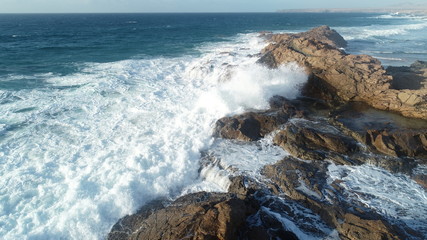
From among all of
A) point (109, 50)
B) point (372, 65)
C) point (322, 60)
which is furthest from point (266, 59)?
point (109, 50)

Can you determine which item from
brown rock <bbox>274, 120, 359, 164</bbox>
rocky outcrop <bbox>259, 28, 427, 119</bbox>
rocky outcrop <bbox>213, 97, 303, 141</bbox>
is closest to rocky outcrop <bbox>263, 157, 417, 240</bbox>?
brown rock <bbox>274, 120, 359, 164</bbox>

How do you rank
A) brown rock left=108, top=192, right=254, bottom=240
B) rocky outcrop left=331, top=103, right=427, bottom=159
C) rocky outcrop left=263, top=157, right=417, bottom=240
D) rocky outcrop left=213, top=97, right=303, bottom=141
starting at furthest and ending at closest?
1. rocky outcrop left=213, top=97, right=303, bottom=141
2. rocky outcrop left=331, top=103, right=427, bottom=159
3. rocky outcrop left=263, top=157, right=417, bottom=240
4. brown rock left=108, top=192, right=254, bottom=240

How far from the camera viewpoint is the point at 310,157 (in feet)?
29.0

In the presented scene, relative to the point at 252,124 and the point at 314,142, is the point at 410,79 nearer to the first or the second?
the point at 314,142

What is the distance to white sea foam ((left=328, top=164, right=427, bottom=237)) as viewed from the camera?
6.70 meters

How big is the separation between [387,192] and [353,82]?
7786mm

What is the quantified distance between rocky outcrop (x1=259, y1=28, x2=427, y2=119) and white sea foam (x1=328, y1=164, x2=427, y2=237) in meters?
5.19

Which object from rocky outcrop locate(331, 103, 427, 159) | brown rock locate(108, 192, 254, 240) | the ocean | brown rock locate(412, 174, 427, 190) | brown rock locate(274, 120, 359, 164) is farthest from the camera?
rocky outcrop locate(331, 103, 427, 159)

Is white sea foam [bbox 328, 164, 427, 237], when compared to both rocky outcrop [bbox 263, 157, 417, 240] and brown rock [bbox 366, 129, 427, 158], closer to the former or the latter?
rocky outcrop [bbox 263, 157, 417, 240]

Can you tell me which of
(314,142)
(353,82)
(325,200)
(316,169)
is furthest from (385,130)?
(325,200)

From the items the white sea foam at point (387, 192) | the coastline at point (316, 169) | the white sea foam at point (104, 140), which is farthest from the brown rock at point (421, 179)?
the white sea foam at point (104, 140)

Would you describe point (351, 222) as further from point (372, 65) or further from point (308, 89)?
point (372, 65)

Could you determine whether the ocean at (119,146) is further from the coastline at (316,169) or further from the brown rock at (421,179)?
the coastline at (316,169)

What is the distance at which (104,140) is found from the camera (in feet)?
35.2
